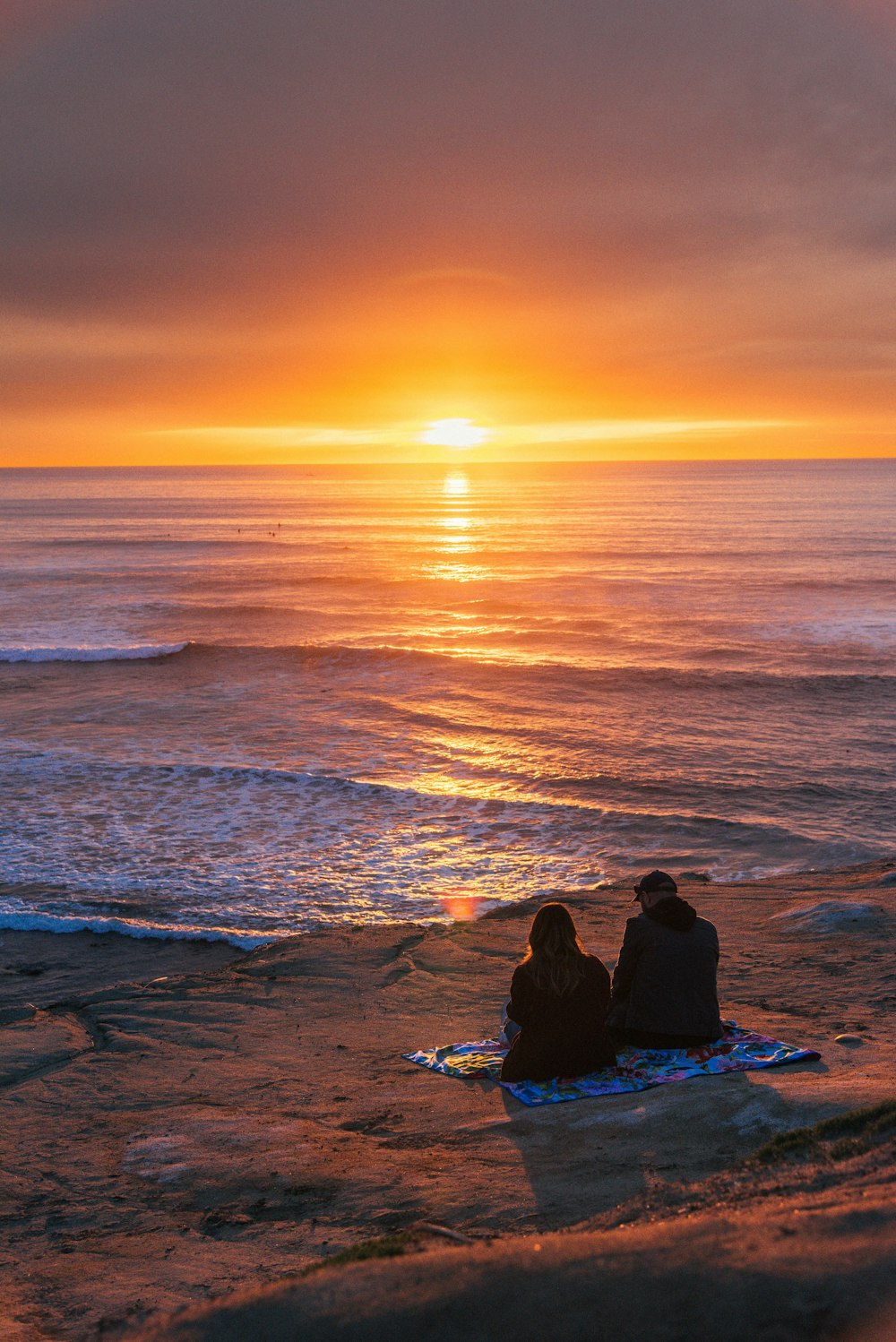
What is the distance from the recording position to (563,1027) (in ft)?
21.2

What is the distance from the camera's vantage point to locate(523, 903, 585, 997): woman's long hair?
20.9 ft

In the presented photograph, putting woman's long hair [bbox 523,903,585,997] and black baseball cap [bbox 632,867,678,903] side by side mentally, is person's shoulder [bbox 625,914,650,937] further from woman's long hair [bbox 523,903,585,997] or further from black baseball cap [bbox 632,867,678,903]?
woman's long hair [bbox 523,903,585,997]

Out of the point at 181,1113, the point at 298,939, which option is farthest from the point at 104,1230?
the point at 298,939

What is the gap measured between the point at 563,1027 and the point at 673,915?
1.03 meters

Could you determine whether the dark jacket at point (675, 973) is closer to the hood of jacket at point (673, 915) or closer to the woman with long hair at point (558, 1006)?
the hood of jacket at point (673, 915)

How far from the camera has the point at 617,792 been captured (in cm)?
1606

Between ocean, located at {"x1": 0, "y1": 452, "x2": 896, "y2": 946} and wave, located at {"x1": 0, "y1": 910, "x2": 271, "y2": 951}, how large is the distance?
46 mm

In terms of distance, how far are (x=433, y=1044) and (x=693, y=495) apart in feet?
372

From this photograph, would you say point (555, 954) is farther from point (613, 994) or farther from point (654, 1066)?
point (654, 1066)

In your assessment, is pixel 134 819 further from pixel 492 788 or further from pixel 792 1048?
pixel 792 1048

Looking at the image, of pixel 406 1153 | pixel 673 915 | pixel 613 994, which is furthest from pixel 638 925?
pixel 406 1153

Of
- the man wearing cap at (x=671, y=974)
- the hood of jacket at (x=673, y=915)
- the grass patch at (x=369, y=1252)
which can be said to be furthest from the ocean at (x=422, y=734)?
the grass patch at (x=369, y=1252)

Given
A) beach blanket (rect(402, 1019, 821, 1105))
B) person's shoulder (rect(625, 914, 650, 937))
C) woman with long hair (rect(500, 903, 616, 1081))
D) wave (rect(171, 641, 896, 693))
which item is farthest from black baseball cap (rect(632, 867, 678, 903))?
wave (rect(171, 641, 896, 693))

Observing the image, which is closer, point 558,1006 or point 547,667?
point 558,1006
